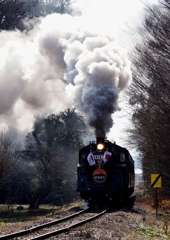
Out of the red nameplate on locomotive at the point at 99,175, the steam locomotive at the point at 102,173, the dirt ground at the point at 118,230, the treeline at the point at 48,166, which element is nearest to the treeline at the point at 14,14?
the treeline at the point at 48,166

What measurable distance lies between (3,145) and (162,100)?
41.5ft

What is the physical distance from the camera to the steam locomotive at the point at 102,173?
23562mm

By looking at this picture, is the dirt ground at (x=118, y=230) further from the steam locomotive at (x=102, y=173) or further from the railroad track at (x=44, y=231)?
the steam locomotive at (x=102, y=173)

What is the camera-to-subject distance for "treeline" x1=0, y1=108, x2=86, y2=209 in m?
43.3

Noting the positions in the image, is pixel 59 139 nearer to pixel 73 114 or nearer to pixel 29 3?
pixel 73 114

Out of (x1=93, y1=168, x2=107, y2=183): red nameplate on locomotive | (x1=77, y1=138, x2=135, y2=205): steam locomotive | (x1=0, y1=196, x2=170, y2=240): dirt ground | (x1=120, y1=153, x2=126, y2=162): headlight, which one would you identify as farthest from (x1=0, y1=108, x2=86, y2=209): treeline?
(x1=0, y1=196, x2=170, y2=240): dirt ground

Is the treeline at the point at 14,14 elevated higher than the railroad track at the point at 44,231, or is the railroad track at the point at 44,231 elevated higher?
the treeline at the point at 14,14

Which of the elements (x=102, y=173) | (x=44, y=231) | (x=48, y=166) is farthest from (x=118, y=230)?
(x=48, y=166)

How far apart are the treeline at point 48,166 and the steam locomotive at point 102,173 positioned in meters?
14.1

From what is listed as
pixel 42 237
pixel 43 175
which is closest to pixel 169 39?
pixel 42 237

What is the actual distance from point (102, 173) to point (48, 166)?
72.5 feet

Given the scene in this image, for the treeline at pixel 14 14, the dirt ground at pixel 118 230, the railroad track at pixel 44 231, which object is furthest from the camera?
the treeline at pixel 14 14

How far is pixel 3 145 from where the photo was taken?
105 ft

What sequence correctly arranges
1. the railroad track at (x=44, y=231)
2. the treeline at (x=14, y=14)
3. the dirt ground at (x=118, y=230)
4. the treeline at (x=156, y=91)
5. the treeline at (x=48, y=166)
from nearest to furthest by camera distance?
1. the railroad track at (x=44, y=231)
2. the dirt ground at (x=118, y=230)
3. the treeline at (x=156, y=91)
4. the treeline at (x=14, y=14)
5. the treeline at (x=48, y=166)
